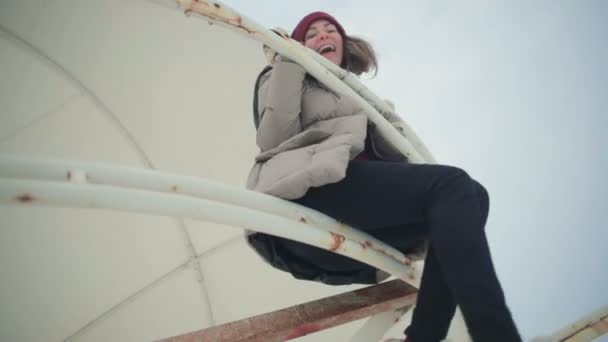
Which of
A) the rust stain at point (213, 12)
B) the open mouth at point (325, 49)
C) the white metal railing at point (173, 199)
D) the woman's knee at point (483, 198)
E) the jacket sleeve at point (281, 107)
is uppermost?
the open mouth at point (325, 49)

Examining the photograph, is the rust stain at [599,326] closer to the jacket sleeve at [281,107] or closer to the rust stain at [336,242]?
the rust stain at [336,242]

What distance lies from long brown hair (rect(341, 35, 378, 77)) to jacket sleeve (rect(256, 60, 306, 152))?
0.86 meters

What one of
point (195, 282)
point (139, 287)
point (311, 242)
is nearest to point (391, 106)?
point (311, 242)

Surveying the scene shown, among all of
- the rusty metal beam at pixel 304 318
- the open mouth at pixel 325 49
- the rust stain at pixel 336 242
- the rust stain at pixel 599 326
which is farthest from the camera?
the open mouth at pixel 325 49

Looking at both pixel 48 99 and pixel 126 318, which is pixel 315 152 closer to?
pixel 48 99

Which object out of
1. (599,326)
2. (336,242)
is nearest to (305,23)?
(336,242)

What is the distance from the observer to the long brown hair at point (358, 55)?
2615 millimetres

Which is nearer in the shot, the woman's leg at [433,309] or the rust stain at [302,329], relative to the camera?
the woman's leg at [433,309]

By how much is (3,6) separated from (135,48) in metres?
1.12

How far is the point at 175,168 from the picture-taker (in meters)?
4.39

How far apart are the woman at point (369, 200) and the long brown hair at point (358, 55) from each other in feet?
2.07

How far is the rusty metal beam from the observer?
1.84m

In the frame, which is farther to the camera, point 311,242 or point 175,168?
point 175,168

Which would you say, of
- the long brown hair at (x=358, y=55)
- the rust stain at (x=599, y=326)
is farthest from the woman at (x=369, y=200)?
the rust stain at (x=599, y=326)
